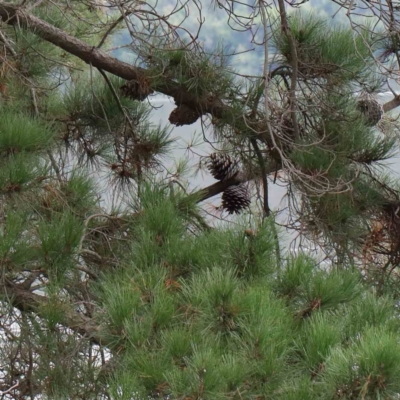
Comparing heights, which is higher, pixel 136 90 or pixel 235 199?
pixel 136 90

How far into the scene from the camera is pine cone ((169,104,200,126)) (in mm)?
1473

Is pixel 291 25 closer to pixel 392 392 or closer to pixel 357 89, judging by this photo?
pixel 357 89

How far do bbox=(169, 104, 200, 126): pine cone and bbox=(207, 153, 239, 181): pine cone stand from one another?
0.36 feet

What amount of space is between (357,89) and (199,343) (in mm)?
761

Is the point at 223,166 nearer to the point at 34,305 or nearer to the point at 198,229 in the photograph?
the point at 198,229

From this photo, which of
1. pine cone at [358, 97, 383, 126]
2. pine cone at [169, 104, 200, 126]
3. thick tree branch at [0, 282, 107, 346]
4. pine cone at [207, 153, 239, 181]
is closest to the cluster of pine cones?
pine cone at [207, 153, 239, 181]

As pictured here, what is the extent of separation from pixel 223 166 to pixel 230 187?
0.13 feet

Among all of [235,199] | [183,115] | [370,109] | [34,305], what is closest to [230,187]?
[235,199]

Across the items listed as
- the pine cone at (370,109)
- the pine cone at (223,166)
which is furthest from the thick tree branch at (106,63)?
the pine cone at (370,109)

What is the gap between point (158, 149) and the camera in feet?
5.26

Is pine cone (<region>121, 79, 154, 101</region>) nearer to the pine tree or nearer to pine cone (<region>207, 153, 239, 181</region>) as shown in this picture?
the pine tree

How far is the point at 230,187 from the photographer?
157 cm

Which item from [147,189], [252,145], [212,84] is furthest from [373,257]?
[147,189]

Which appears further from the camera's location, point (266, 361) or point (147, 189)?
point (147, 189)
